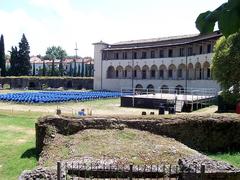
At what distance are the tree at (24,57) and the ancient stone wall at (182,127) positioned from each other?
75936mm

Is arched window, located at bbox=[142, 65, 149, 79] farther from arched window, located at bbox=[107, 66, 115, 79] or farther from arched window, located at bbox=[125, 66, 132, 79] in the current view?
arched window, located at bbox=[107, 66, 115, 79]

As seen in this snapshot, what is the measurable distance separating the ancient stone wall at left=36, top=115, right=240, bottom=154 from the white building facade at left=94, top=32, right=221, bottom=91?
3242 cm

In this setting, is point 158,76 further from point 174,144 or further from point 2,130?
point 174,144

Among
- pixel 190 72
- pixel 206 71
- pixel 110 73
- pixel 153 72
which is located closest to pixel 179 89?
pixel 190 72

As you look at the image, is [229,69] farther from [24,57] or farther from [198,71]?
[24,57]

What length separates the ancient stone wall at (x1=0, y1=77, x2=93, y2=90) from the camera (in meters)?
83.2

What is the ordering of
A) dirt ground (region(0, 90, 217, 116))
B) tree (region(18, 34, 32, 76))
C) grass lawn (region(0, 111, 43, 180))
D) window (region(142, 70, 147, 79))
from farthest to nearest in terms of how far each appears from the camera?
tree (region(18, 34, 32, 76)) → window (region(142, 70, 147, 79)) → dirt ground (region(0, 90, 217, 116)) → grass lawn (region(0, 111, 43, 180))

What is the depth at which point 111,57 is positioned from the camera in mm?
75875

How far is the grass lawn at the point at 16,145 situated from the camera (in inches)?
641

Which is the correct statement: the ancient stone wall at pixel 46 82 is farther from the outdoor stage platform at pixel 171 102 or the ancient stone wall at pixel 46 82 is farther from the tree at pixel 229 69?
the tree at pixel 229 69

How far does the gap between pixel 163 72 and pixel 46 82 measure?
30.4 meters

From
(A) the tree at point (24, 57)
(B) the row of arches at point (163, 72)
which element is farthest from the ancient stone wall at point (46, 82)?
(B) the row of arches at point (163, 72)

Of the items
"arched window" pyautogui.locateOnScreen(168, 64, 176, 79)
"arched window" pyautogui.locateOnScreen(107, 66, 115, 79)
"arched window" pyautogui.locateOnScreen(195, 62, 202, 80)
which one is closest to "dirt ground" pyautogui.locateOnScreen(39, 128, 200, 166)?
"arched window" pyautogui.locateOnScreen(195, 62, 202, 80)

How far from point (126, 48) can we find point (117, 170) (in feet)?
203
